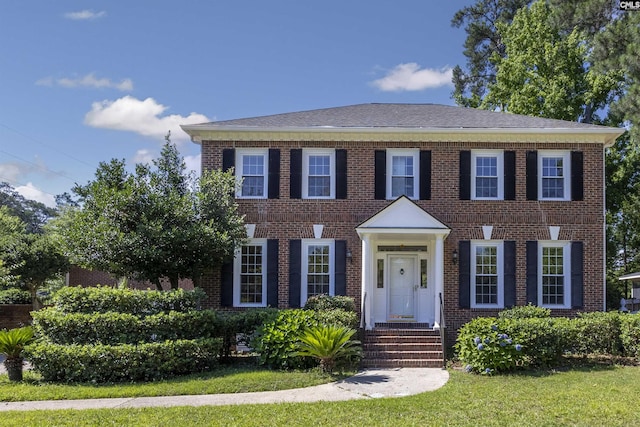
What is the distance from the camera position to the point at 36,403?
9.59 m

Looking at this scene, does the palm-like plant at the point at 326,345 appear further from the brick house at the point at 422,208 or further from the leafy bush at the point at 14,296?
the leafy bush at the point at 14,296

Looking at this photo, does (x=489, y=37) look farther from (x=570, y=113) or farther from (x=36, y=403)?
(x=36, y=403)

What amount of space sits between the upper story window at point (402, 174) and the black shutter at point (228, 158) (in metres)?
4.18

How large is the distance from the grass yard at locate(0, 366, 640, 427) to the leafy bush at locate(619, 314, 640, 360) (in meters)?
2.84

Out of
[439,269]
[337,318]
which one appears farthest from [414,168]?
[337,318]

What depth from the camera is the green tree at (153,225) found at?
13531 millimetres

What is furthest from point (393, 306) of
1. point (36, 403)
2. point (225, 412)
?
point (36, 403)

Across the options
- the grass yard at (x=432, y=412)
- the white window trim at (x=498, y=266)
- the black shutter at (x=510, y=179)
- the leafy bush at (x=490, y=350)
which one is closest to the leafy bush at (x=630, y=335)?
the leafy bush at (x=490, y=350)

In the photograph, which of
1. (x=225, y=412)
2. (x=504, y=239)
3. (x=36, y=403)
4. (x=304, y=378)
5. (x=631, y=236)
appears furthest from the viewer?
(x=631, y=236)

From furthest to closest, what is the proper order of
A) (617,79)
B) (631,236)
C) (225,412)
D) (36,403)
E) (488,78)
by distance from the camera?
(488,78) → (631,236) → (617,79) → (36,403) → (225,412)

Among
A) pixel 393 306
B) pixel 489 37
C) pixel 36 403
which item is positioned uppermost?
pixel 489 37

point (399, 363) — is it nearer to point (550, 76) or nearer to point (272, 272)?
point (272, 272)

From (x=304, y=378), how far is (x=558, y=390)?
4.48 meters

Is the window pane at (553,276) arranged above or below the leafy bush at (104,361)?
above
